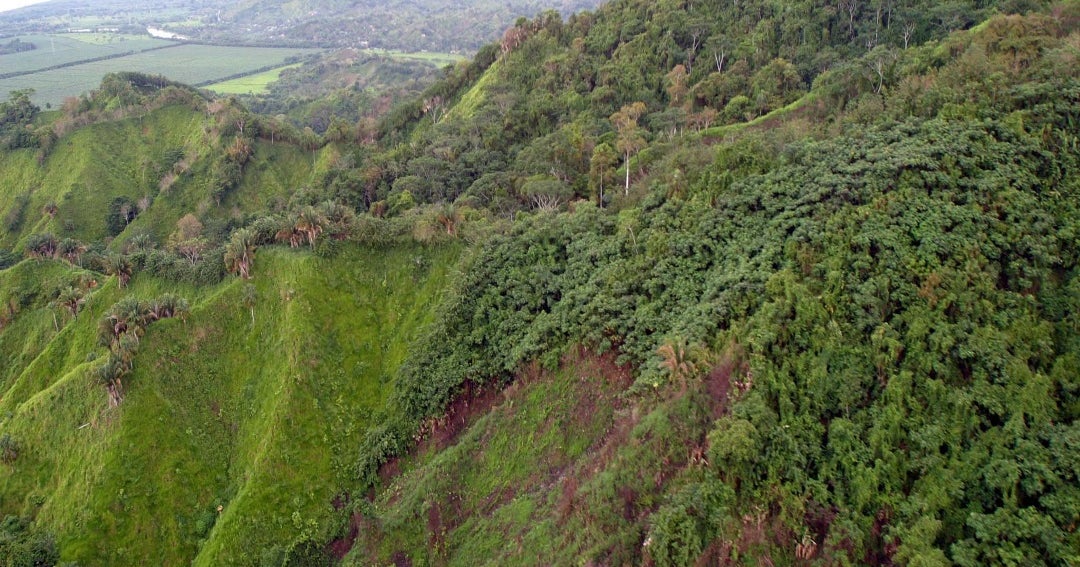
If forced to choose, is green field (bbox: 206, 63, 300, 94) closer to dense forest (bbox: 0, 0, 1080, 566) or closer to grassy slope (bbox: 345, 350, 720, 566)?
dense forest (bbox: 0, 0, 1080, 566)

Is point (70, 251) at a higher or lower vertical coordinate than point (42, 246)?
lower

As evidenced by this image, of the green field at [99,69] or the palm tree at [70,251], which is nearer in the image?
the palm tree at [70,251]

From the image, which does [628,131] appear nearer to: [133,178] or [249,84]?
[133,178]

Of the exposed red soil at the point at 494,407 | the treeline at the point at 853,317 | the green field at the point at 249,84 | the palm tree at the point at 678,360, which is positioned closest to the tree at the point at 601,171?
the treeline at the point at 853,317

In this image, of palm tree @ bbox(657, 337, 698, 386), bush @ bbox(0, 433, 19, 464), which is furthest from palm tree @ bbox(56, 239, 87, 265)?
palm tree @ bbox(657, 337, 698, 386)

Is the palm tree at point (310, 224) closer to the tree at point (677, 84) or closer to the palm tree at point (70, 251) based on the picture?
the palm tree at point (70, 251)

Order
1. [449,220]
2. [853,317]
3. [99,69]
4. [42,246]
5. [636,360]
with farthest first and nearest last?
[99,69], [42,246], [449,220], [636,360], [853,317]

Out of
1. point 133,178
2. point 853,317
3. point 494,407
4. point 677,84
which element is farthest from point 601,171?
point 133,178
